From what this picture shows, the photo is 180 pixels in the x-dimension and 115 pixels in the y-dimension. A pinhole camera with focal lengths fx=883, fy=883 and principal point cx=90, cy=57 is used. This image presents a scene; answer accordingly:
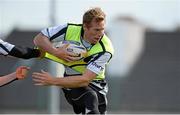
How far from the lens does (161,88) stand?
58.4ft

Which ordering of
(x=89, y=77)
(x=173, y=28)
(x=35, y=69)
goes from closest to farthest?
(x=89, y=77) < (x=35, y=69) < (x=173, y=28)

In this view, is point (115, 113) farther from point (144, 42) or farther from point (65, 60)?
point (65, 60)

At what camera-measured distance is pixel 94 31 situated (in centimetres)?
864

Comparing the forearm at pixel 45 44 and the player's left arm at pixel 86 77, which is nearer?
the player's left arm at pixel 86 77

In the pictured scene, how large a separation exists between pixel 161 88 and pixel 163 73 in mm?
306

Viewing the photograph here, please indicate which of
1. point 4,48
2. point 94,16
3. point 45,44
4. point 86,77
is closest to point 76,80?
point 86,77

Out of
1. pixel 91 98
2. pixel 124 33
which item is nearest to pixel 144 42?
pixel 124 33

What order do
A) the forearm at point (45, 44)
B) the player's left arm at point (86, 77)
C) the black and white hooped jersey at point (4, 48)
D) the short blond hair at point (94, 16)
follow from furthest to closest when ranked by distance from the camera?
the black and white hooped jersey at point (4, 48) → the forearm at point (45, 44) → the player's left arm at point (86, 77) → the short blond hair at point (94, 16)

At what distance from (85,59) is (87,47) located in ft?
0.44

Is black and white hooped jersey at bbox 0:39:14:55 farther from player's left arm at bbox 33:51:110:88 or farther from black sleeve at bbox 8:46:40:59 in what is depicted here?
player's left arm at bbox 33:51:110:88

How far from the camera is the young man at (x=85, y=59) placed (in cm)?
862

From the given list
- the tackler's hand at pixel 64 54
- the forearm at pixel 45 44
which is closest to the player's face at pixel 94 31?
the tackler's hand at pixel 64 54

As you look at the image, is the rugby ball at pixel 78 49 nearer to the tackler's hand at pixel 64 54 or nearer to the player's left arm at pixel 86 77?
the tackler's hand at pixel 64 54

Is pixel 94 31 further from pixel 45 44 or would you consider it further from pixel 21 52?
pixel 21 52
